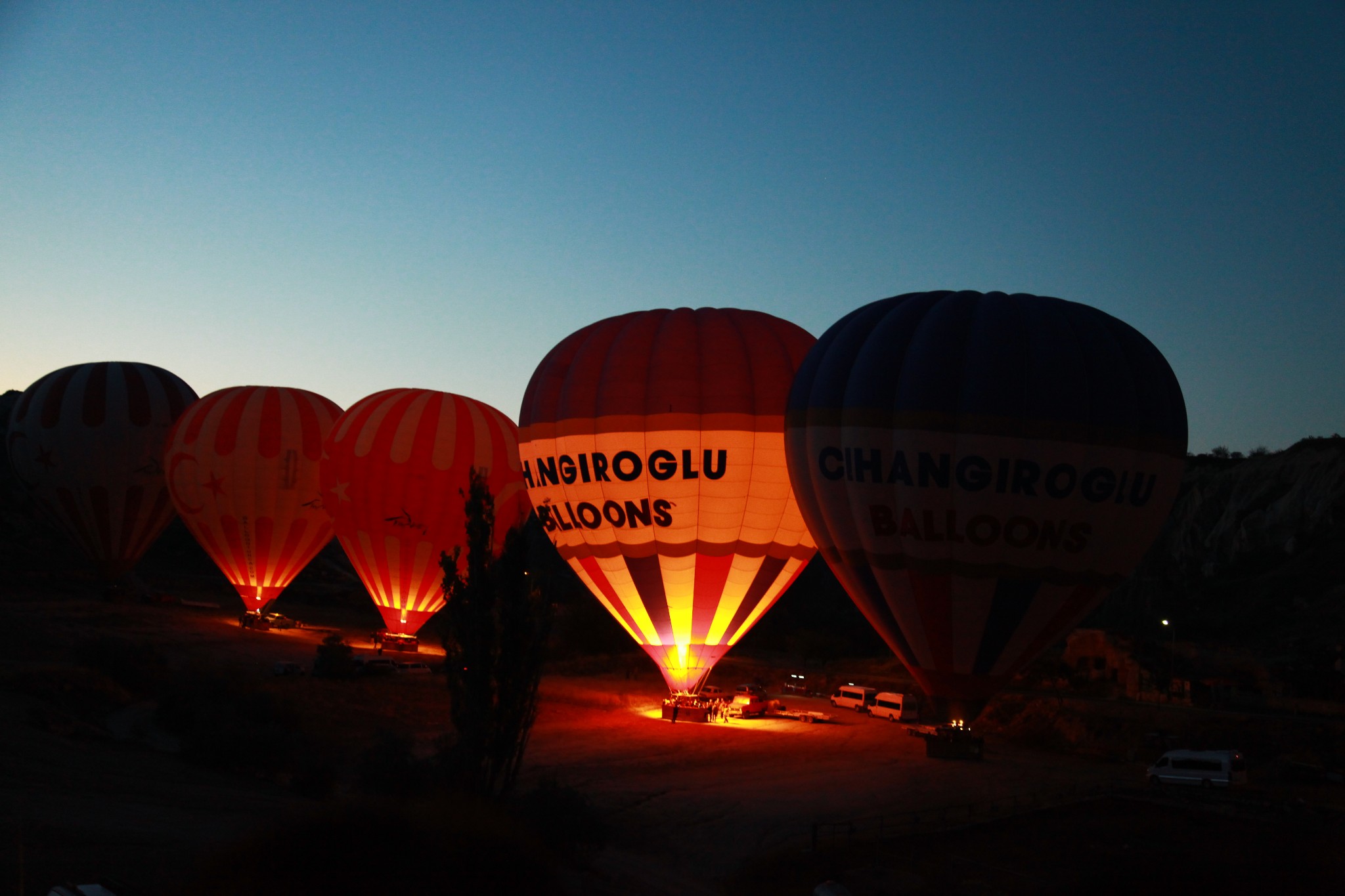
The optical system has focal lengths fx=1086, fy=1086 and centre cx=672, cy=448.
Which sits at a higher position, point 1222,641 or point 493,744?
point 1222,641

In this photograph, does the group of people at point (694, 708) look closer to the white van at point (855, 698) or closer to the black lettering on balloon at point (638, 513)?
the black lettering on balloon at point (638, 513)

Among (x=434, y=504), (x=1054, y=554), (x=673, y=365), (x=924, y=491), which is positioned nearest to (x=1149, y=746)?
(x=1054, y=554)

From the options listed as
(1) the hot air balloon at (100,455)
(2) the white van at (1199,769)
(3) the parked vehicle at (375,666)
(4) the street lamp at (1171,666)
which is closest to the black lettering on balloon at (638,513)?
(3) the parked vehicle at (375,666)

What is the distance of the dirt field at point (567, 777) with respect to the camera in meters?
10.7

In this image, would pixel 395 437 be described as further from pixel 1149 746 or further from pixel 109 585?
pixel 1149 746

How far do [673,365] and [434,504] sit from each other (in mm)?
10040

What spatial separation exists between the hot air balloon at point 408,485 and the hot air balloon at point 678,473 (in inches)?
255

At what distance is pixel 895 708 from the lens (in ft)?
79.4

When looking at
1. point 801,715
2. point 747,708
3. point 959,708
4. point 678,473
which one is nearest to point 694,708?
point 747,708

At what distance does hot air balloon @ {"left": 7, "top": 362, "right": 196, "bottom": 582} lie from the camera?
113ft

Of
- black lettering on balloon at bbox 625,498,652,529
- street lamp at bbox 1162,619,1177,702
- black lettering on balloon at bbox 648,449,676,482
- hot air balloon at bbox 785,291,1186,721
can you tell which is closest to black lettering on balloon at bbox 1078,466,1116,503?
hot air balloon at bbox 785,291,1186,721

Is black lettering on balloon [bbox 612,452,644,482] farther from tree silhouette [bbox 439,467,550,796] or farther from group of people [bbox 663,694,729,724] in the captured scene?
tree silhouette [bbox 439,467,550,796]

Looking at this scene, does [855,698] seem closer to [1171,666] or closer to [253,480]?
[1171,666]

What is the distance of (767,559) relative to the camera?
21344 millimetres
